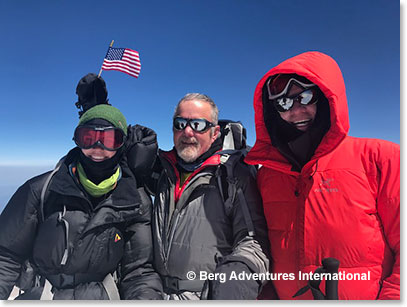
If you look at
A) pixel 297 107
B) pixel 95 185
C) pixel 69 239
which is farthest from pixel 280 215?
pixel 69 239

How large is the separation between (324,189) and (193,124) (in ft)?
4.79

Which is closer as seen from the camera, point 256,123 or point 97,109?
point 97,109

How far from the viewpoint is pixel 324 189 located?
2068mm

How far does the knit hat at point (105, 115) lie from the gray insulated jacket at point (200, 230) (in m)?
0.79

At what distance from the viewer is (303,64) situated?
7.05 ft

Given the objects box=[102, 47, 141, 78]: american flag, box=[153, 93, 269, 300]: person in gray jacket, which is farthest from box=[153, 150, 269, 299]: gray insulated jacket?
box=[102, 47, 141, 78]: american flag

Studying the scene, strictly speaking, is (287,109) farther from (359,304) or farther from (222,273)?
(359,304)

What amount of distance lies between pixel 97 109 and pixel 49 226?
119 cm

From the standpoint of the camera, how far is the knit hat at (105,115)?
243 cm

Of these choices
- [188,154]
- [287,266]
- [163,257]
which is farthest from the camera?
[188,154]

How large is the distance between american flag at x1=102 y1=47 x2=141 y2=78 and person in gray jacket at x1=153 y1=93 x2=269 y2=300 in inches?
105

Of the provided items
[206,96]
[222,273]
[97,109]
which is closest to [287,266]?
[222,273]

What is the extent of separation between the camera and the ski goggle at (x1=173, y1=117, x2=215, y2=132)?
271cm

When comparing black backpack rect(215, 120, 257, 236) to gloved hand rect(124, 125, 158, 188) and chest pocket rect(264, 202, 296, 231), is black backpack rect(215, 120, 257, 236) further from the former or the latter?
gloved hand rect(124, 125, 158, 188)
